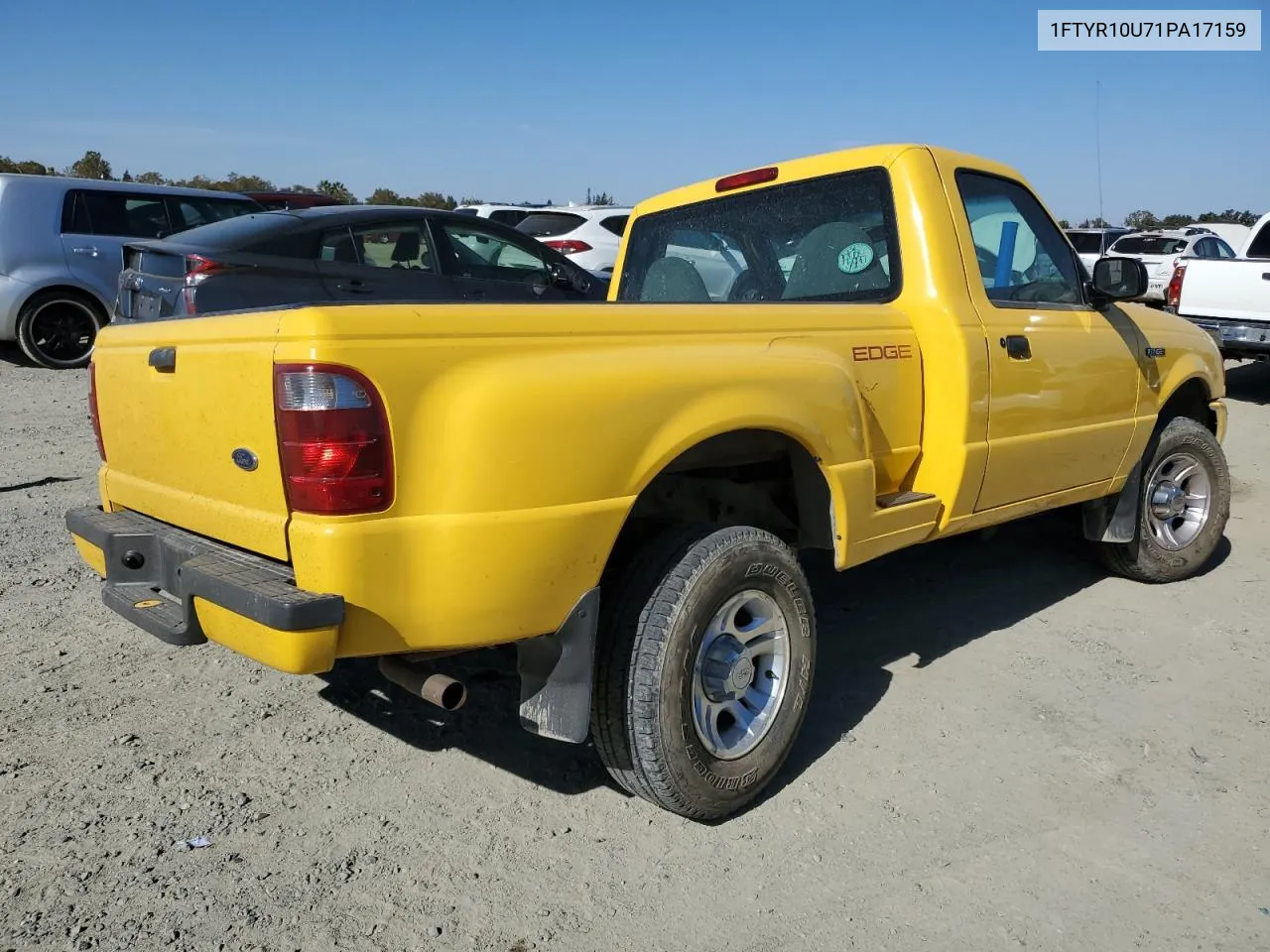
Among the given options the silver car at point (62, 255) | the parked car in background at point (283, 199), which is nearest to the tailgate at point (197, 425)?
the silver car at point (62, 255)

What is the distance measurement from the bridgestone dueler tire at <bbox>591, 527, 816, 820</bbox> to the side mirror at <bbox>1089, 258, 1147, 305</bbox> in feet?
7.09

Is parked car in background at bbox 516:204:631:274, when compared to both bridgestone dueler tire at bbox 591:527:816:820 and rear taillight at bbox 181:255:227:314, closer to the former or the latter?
rear taillight at bbox 181:255:227:314

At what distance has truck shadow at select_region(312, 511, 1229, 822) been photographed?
3287mm

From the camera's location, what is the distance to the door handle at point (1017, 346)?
3621 millimetres

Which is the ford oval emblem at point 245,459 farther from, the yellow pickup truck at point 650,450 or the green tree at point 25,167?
the green tree at point 25,167

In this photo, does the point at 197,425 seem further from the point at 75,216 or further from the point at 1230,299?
the point at 1230,299

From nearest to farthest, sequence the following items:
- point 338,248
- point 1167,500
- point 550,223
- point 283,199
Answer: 1. point 1167,500
2. point 338,248
3. point 550,223
4. point 283,199

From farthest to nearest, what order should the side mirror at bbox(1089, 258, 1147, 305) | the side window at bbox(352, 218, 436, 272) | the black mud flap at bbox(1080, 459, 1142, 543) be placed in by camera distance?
the side window at bbox(352, 218, 436, 272) → the black mud flap at bbox(1080, 459, 1142, 543) → the side mirror at bbox(1089, 258, 1147, 305)

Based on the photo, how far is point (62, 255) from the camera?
9.80 m

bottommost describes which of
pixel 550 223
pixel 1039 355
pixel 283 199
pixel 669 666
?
pixel 669 666

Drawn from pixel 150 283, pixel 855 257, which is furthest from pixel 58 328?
pixel 855 257

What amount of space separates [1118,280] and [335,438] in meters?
3.28

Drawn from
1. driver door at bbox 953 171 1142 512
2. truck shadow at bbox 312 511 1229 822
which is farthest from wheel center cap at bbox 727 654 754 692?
driver door at bbox 953 171 1142 512

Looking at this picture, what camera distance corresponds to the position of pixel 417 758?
3.21m
